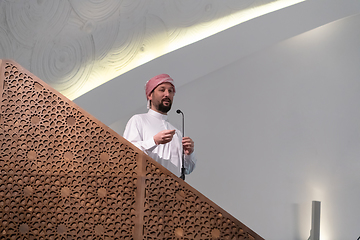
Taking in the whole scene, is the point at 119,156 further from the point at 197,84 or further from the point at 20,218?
the point at 197,84

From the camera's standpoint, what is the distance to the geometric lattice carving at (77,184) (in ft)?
4.70

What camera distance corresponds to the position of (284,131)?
425 cm

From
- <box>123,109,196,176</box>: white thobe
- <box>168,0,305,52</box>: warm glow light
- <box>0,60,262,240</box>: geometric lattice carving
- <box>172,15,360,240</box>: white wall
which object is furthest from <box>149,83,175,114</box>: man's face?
<box>172,15,360,240</box>: white wall

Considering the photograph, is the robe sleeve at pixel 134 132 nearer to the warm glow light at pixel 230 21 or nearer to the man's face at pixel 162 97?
the man's face at pixel 162 97

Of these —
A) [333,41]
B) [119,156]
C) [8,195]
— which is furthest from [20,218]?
[333,41]

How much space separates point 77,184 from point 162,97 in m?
1.20

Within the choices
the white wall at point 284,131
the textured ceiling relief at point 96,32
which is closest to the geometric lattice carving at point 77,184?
the textured ceiling relief at point 96,32

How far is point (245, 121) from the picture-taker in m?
4.23

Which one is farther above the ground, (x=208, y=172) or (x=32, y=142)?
(x=208, y=172)

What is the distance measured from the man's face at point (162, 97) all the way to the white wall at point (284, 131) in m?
1.36

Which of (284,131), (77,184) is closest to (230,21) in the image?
(284,131)

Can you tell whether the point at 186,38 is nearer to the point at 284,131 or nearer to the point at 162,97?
the point at 162,97

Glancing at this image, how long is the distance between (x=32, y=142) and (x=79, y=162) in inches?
9.3

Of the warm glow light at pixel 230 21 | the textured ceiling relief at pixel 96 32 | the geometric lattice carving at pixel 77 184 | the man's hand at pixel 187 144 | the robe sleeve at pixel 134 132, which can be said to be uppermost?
the warm glow light at pixel 230 21
